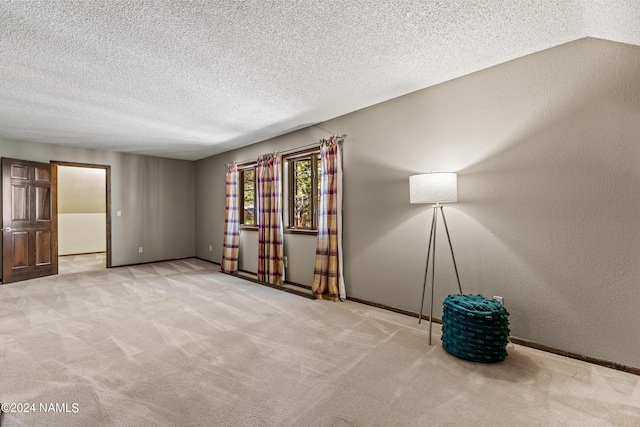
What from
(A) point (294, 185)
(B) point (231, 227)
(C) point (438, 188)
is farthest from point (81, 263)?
(C) point (438, 188)

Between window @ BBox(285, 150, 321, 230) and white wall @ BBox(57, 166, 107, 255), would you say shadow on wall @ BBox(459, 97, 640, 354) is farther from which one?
white wall @ BBox(57, 166, 107, 255)

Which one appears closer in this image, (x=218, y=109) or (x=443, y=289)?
(x=443, y=289)

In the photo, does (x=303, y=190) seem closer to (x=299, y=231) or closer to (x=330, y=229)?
Result: (x=299, y=231)

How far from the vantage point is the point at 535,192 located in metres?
2.46

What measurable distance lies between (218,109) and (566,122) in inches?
139

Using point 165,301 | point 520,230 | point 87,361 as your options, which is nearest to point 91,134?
point 165,301

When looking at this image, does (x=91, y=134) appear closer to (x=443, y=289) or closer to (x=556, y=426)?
(x=443, y=289)

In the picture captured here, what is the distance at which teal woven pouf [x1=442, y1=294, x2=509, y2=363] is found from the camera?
2213 millimetres

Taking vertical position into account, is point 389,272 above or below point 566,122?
below

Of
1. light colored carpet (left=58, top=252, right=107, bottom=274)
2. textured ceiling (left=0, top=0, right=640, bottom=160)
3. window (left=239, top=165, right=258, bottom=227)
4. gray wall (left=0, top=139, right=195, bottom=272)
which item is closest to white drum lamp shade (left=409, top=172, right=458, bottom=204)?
textured ceiling (left=0, top=0, right=640, bottom=160)

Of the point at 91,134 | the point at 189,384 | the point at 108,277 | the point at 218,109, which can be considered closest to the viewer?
the point at 189,384

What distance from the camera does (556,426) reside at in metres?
1.56

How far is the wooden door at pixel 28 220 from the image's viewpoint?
4801 millimetres

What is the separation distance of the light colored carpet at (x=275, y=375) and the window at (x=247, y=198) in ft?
8.70
